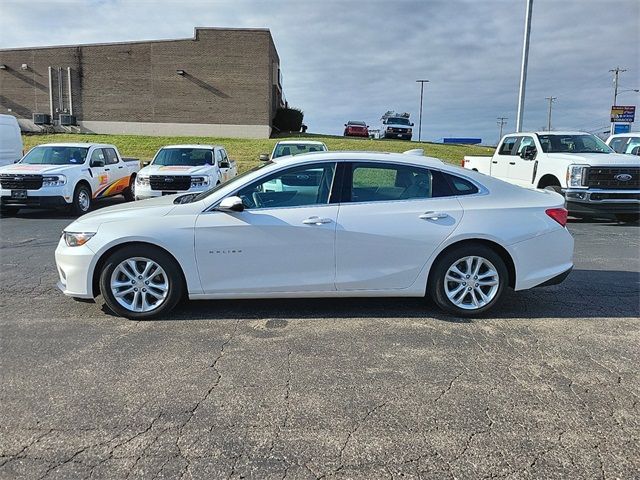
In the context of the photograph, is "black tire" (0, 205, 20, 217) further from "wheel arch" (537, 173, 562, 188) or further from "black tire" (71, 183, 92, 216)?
"wheel arch" (537, 173, 562, 188)

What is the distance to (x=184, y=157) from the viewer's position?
1320 cm

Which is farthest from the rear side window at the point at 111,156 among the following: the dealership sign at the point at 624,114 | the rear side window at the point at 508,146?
the dealership sign at the point at 624,114

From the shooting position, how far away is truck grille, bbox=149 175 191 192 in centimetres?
1163

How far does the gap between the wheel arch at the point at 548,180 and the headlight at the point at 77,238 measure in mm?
10125

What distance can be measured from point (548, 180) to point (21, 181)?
468 inches

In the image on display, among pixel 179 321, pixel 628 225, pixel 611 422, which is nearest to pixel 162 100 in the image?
pixel 628 225

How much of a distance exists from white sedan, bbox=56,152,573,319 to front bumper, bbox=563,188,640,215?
21.5 ft

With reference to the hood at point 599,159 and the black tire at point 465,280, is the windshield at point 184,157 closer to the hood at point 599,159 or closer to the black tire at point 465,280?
the hood at point 599,159

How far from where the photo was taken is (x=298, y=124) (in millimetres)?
48219

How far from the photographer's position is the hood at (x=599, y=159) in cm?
1056

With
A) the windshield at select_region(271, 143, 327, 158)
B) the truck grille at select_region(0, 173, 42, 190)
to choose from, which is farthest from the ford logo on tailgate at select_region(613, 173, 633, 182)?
the truck grille at select_region(0, 173, 42, 190)

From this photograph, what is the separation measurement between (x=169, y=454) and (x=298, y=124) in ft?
155

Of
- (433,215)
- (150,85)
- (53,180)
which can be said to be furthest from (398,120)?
(433,215)

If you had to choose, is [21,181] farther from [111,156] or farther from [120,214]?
[120,214]
